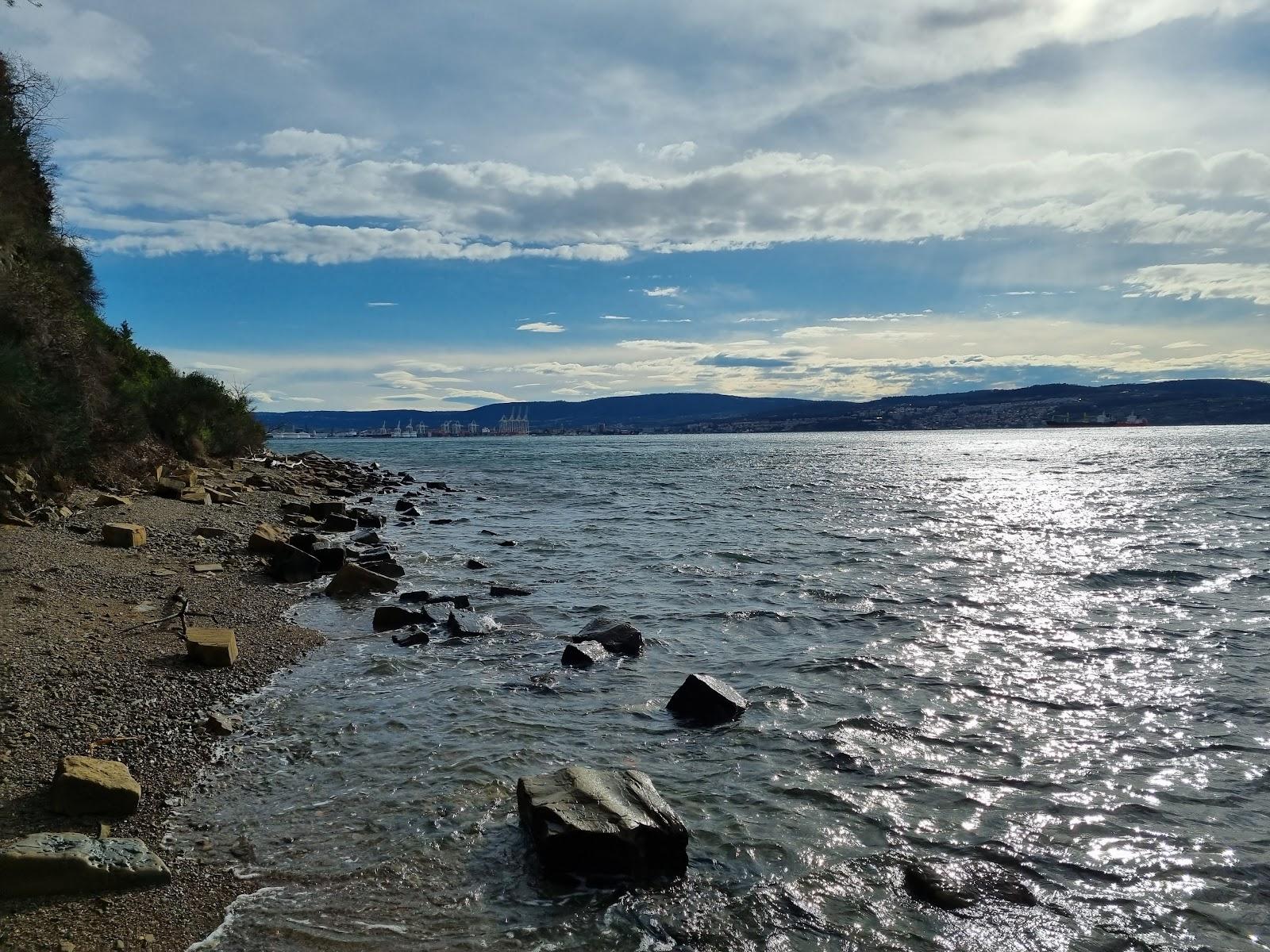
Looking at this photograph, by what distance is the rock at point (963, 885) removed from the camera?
5781mm

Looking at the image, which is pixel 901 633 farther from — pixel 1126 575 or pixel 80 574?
pixel 80 574

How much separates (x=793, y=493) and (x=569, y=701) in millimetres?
37660

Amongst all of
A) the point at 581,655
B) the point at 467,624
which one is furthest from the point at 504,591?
the point at 581,655

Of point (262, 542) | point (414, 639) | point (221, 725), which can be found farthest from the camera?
point (262, 542)

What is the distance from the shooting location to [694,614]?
15.5 m

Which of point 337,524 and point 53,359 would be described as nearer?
point 53,359

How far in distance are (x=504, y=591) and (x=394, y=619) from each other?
3577mm

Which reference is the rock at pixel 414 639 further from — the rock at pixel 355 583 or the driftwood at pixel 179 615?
the rock at pixel 355 583

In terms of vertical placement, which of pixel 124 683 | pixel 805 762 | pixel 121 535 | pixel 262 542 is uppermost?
pixel 121 535

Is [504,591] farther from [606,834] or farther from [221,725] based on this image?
[606,834]

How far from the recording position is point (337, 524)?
25766mm

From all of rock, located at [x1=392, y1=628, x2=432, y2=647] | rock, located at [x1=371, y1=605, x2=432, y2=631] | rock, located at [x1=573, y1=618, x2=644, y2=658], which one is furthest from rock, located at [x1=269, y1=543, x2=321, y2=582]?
rock, located at [x1=573, y1=618, x2=644, y2=658]

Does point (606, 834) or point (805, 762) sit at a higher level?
point (606, 834)

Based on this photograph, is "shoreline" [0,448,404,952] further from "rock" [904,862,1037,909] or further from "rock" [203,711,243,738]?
"rock" [904,862,1037,909]
